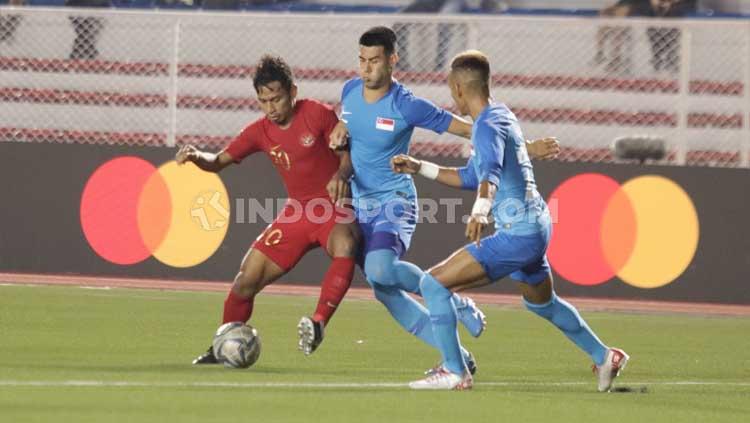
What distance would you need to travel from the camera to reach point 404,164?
9109mm

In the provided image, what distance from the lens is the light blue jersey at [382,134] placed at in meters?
10.6

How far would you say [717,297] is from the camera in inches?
637

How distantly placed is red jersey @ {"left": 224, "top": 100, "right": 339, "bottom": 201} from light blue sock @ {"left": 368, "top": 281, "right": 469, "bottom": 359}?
2.44 ft

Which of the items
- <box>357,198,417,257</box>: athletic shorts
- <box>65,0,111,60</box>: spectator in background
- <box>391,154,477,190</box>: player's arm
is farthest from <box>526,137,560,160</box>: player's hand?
<box>65,0,111,60</box>: spectator in background

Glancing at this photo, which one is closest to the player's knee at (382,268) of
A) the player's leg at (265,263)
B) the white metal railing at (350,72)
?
the player's leg at (265,263)

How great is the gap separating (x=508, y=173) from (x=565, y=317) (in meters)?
0.91

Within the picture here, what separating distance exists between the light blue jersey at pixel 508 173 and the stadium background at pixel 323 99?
23.0 ft

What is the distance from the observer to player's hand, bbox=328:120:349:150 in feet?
33.3

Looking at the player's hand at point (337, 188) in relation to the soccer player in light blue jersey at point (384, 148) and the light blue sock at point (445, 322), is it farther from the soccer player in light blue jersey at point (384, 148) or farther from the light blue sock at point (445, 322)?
the light blue sock at point (445, 322)

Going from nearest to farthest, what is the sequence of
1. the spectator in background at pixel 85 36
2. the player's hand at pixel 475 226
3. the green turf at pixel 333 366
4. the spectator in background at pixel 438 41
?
the green turf at pixel 333 366 < the player's hand at pixel 475 226 < the spectator in background at pixel 438 41 < the spectator in background at pixel 85 36

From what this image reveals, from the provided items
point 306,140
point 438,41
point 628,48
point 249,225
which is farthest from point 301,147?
point 628,48

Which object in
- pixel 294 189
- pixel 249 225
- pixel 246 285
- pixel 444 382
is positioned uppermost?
pixel 294 189

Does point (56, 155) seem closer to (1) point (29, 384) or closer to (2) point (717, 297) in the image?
(2) point (717, 297)

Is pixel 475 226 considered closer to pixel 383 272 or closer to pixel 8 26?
pixel 383 272
